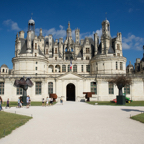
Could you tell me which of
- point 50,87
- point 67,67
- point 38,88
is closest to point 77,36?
point 67,67

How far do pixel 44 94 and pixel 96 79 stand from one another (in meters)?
14.0

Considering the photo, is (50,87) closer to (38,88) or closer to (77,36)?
(38,88)

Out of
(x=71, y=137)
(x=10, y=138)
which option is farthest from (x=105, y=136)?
(x=10, y=138)

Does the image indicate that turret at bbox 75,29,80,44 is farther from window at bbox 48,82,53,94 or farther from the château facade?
window at bbox 48,82,53,94

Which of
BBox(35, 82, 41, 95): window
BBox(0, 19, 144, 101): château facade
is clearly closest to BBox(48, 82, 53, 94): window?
BBox(0, 19, 144, 101): château facade

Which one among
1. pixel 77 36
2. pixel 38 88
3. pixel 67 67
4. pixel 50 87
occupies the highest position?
pixel 77 36

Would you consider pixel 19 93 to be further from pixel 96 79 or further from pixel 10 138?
pixel 10 138

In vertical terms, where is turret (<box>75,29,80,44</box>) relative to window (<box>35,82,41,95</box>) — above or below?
above

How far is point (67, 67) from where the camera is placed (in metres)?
55.0

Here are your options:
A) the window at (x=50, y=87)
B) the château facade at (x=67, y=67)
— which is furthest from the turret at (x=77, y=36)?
the window at (x=50, y=87)

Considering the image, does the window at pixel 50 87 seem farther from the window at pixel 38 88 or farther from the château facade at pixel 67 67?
the window at pixel 38 88

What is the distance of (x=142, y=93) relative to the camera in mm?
43094

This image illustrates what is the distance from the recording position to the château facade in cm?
4312

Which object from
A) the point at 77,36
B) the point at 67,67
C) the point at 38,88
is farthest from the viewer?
the point at 77,36
